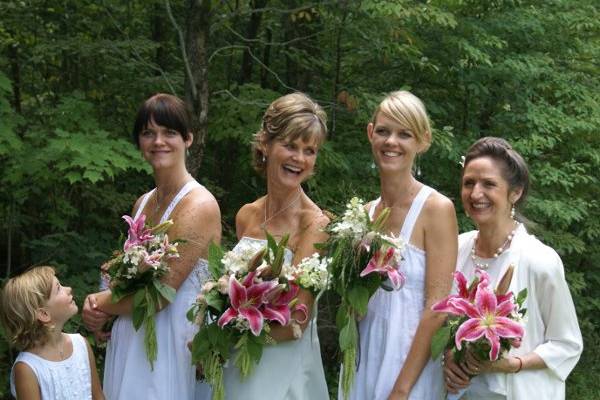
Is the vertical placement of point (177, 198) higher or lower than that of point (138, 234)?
higher

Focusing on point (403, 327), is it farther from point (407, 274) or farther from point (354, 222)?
point (354, 222)

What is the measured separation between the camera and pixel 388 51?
6918mm

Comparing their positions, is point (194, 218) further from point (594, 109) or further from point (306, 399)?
point (594, 109)

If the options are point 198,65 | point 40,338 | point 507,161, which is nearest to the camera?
point 507,161

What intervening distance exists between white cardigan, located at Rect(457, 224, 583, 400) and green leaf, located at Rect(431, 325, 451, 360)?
0.33 m

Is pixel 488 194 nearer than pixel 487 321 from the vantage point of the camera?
No

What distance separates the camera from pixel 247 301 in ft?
9.96

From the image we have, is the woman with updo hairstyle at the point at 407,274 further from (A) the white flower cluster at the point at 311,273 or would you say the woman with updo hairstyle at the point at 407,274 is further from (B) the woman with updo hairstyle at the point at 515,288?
(A) the white flower cluster at the point at 311,273

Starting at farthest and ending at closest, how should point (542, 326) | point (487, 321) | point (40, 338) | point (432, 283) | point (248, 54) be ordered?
point (248, 54) → point (40, 338) → point (542, 326) → point (432, 283) → point (487, 321)

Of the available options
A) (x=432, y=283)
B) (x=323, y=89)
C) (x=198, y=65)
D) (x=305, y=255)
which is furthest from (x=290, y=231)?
(x=323, y=89)

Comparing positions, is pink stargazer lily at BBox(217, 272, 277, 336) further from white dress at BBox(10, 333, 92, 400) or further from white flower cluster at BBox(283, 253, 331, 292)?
white dress at BBox(10, 333, 92, 400)

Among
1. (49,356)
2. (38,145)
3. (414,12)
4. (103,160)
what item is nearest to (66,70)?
(38,145)

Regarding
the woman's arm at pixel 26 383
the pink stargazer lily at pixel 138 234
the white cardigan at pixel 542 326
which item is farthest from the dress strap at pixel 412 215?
the woman's arm at pixel 26 383

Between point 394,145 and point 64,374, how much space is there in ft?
6.33
